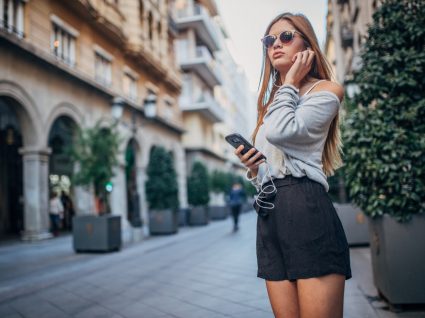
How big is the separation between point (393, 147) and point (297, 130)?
2846mm

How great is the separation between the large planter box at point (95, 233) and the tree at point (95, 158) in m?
0.99

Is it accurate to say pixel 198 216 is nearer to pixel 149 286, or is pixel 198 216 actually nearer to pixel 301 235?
pixel 149 286

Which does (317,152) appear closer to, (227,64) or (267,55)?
(267,55)

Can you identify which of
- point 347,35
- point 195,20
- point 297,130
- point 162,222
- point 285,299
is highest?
point 195,20

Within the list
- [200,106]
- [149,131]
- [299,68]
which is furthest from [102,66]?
[299,68]

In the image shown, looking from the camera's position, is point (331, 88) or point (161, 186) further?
point (161, 186)

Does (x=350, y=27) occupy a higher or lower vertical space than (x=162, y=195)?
higher

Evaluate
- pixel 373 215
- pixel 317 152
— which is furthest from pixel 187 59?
pixel 317 152

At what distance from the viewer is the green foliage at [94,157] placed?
10.5 metres

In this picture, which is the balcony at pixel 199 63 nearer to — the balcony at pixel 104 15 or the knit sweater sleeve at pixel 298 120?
the balcony at pixel 104 15

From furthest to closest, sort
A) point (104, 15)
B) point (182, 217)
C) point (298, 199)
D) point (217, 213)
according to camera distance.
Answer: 1. point (217, 213)
2. point (182, 217)
3. point (104, 15)
4. point (298, 199)

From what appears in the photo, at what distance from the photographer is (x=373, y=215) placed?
3.98 m

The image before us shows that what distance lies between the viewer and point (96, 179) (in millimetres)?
10656

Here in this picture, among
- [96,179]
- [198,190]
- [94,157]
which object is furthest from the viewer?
[198,190]
